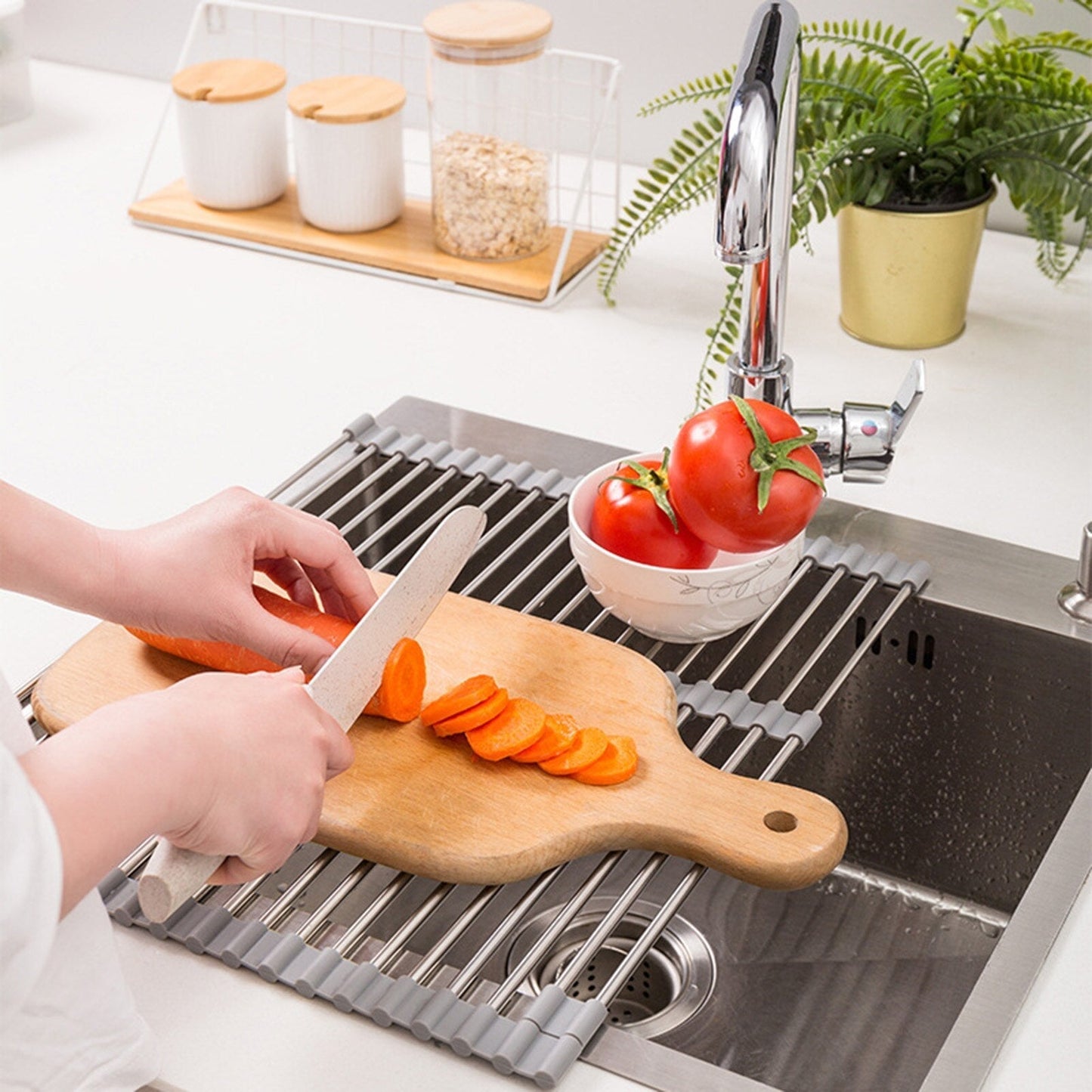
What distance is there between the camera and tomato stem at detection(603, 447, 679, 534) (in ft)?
3.28

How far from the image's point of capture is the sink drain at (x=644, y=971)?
1.03m

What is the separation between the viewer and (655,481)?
1.02 meters

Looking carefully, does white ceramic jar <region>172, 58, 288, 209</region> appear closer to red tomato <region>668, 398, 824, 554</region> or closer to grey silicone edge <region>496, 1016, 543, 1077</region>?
red tomato <region>668, 398, 824, 554</region>

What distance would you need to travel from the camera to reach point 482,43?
1.47 meters

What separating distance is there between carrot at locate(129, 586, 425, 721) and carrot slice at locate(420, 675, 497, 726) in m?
0.02

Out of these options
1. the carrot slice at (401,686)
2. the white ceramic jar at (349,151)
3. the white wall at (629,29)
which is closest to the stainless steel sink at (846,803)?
the carrot slice at (401,686)

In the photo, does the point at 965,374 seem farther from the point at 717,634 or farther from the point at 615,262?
the point at 717,634

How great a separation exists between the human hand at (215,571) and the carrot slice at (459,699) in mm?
72

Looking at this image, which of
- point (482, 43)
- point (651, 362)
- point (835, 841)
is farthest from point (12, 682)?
point (482, 43)

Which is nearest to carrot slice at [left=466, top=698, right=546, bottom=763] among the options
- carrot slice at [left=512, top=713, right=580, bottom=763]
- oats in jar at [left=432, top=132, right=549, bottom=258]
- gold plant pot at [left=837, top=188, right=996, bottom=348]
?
carrot slice at [left=512, top=713, right=580, bottom=763]

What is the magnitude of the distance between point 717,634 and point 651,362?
0.44 m

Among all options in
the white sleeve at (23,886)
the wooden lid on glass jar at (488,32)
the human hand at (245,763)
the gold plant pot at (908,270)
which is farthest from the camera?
the wooden lid on glass jar at (488,32)

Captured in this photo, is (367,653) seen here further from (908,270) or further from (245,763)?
(908,270)

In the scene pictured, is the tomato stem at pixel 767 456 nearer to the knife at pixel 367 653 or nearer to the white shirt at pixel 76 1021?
the knife at pixel 367 653
